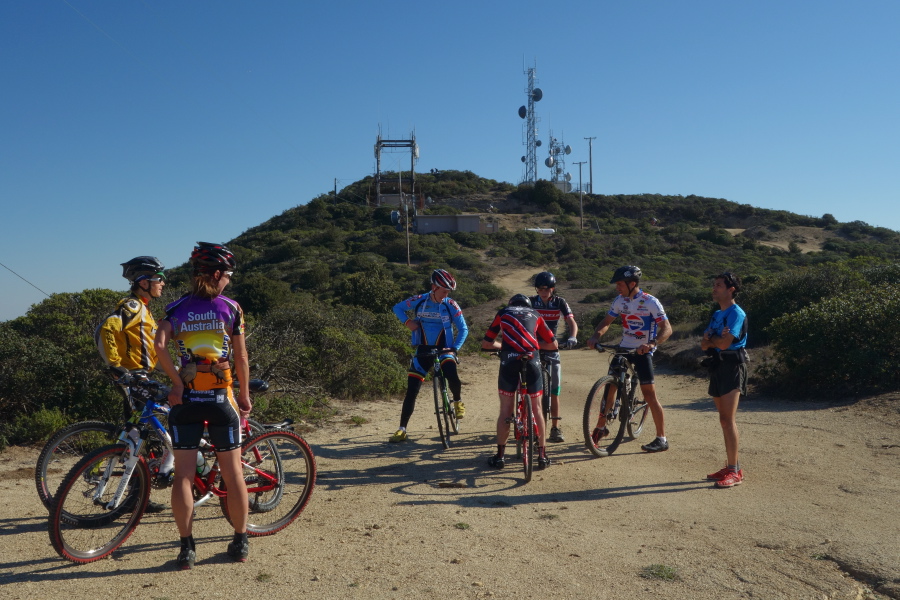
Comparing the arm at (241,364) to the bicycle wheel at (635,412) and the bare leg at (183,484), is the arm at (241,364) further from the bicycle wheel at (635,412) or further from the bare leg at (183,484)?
the bicycle wheel at (635,412)

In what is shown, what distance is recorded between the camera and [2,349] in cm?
739

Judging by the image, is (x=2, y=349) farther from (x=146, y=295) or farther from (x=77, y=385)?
(x=146, y=295)

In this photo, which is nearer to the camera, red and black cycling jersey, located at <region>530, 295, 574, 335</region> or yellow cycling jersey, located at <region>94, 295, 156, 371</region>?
yellow cycling jersey, located at <region>94, 295, 156, 371</region>

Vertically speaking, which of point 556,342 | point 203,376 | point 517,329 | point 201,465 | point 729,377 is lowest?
point 201,465

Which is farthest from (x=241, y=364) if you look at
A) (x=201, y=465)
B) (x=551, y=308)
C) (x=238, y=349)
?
(x=551, y=308)

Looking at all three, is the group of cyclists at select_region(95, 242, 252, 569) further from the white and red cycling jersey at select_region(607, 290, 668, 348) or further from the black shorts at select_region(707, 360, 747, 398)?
the white and red cycling jersey at select_region(607, 290, 668, 348)

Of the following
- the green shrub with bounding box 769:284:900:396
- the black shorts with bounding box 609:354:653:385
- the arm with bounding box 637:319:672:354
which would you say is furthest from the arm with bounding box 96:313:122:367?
Answer: the green shrub with bounding box 769:284:900:396

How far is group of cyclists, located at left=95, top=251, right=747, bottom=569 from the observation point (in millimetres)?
3891

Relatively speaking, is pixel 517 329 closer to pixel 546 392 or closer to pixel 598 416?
pixel 546 392

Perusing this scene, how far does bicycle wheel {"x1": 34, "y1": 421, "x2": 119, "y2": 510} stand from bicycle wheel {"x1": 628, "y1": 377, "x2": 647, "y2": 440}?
4.80 metres

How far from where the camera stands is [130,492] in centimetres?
446

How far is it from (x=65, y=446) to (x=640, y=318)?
509 cm

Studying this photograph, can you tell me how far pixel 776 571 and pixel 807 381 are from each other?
282 inches

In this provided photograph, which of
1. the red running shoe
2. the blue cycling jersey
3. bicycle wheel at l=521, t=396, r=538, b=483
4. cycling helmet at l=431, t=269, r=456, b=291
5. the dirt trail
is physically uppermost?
cycling helmet at l=431, t=269, r=456, b=291
